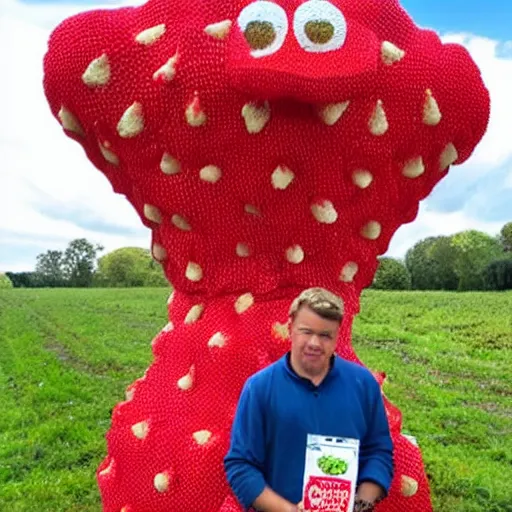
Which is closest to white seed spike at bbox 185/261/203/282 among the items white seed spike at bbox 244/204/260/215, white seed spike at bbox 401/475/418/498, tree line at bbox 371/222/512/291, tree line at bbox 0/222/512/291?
white seed spike at bbox 244/204/260/215

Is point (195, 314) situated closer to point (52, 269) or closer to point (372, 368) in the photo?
point (372, 368)

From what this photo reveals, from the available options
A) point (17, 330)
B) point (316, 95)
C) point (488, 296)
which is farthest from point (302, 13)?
point (488, 296)

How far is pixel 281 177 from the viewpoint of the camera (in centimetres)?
240

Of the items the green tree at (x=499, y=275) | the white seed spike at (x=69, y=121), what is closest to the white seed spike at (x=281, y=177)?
the white seed spike at (x=69, y=121)

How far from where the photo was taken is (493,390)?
8.51 metres

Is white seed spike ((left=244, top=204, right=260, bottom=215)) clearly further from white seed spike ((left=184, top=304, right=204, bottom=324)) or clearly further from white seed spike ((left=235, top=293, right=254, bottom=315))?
white seed spike ((left=184, top=304, right=204, bottom=324))

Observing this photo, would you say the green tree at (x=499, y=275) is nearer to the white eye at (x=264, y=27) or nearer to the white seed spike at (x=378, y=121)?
the white seed spike at (x=378, y=121)

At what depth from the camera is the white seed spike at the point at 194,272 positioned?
2609mm

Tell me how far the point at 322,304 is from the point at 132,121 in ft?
2.66

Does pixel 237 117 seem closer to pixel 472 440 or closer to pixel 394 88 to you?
pixel 394 88

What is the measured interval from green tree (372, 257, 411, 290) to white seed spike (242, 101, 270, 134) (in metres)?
20.0

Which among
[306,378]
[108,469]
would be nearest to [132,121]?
[306,378]

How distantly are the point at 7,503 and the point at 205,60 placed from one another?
137 inches

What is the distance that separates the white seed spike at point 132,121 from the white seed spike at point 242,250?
45 cm
